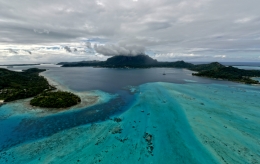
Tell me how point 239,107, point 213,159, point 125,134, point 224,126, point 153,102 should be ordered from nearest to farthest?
1. point 213,159
2. point 125,134
3. point 224,126
4. point 239,107
5. point 153,102

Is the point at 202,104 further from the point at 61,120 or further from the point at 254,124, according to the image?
the point at 61,120

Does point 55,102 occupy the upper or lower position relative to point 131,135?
upper

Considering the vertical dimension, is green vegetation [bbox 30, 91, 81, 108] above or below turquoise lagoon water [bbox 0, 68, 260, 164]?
above

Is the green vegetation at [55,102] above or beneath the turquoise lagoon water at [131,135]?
above

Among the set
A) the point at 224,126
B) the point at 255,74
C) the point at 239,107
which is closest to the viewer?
the point at 224,126

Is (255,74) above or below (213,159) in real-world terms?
above

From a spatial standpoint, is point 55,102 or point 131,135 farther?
point 55,102

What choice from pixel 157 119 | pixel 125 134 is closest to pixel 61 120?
pixel 125 134

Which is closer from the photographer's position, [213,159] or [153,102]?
[213,159]

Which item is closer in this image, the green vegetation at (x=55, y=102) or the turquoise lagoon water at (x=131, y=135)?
the turquoise lagoon water at (x=131, y=135)

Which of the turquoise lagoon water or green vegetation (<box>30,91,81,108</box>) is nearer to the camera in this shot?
the turquoise lagoon water
